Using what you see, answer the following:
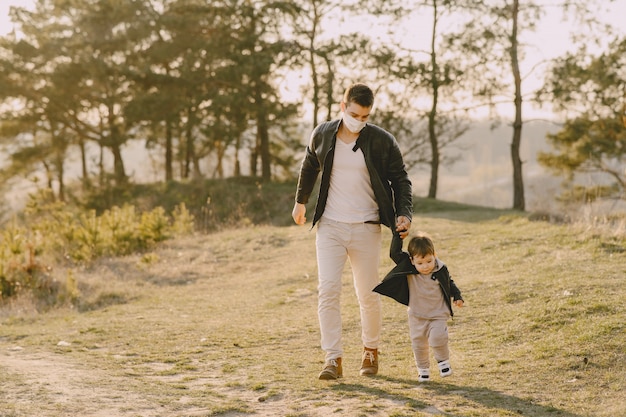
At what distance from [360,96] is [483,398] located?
225cm

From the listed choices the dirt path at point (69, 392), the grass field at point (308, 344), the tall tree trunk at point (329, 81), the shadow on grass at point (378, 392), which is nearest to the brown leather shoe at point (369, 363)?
the grass field at point (308, 344)

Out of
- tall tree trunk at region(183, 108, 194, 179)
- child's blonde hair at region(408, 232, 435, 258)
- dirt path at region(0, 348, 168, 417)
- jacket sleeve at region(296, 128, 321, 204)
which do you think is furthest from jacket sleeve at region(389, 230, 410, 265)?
tall tree trunk at region(183, 108, 194, 179)

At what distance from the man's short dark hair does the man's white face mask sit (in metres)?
0.11

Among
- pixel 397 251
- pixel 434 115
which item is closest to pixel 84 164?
pixel 434 115

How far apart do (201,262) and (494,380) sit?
33.0 ft

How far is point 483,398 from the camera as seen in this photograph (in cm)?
484

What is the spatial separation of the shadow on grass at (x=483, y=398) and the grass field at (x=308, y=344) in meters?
0.01

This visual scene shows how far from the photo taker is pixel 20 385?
528 cm

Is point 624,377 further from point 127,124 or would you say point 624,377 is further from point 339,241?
point 127,124

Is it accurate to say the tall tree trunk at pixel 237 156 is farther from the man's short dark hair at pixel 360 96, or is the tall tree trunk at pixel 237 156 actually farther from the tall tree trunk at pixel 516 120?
the man's short dark hair at pixel 360 96

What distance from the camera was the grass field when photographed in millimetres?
4859

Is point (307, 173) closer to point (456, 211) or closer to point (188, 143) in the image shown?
point (456, 211)

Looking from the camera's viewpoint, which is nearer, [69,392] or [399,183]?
[69,392]

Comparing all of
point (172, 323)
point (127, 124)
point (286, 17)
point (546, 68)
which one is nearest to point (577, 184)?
point (546, 68)
